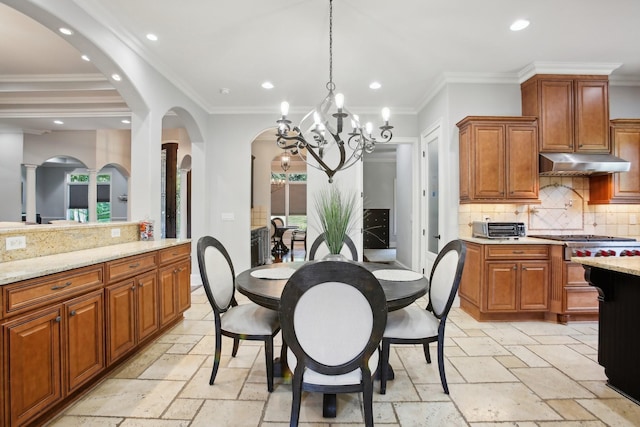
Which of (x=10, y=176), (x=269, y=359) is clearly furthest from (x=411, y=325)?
(x=10, y=176)

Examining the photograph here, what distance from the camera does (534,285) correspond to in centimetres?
347

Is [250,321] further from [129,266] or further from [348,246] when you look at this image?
[348,246]

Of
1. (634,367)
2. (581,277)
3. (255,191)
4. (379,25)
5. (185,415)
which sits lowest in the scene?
(185,415)

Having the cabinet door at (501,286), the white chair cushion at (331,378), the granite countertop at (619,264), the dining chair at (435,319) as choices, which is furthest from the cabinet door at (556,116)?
the white chair cushion at (331,378)

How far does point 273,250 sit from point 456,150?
5.48 m

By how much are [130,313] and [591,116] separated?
5064mm

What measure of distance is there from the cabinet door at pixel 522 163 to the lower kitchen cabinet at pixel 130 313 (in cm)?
378

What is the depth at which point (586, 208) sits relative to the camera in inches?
158

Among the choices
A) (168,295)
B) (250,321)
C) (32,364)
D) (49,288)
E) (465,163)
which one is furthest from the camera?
(465,163)

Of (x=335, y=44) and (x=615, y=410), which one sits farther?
(x=335, y=44)

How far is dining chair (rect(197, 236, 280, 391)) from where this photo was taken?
2.14 metres

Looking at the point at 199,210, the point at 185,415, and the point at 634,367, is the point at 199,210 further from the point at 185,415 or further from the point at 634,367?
the point at 634,367

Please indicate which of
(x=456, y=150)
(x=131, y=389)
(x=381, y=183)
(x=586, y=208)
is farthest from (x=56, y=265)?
(x=381, y=183)

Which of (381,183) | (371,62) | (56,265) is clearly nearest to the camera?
(56,265)
